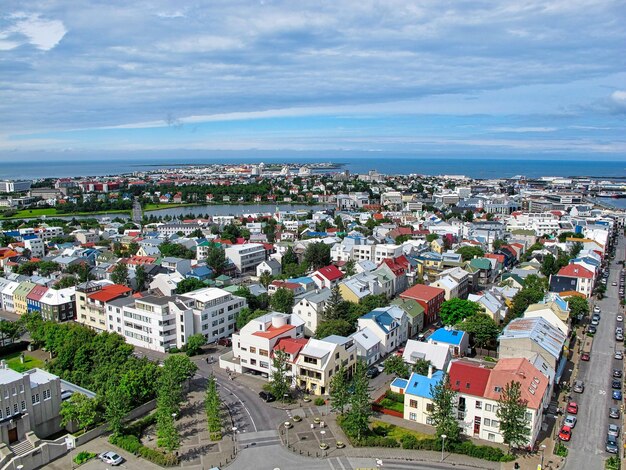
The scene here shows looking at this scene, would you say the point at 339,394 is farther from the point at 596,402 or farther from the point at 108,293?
the point at 108,293

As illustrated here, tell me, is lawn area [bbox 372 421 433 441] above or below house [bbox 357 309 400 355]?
below

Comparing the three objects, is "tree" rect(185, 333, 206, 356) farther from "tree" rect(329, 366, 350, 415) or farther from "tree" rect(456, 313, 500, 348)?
"tree" rect(456, 313, 500, 348)

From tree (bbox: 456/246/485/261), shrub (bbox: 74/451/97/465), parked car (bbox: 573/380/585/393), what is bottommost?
shrub (bbox: 74/451/97/465)

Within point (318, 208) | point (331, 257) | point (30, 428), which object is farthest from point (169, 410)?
point (318, 208)

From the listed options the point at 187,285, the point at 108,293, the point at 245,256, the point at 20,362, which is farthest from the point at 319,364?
the point at 245,256

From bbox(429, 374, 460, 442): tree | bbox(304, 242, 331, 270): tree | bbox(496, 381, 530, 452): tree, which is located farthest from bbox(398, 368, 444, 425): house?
bbox(304, 242, 331, 270): tree

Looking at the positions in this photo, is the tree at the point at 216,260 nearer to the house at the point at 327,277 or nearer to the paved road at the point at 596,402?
the house at the point at 327,277
